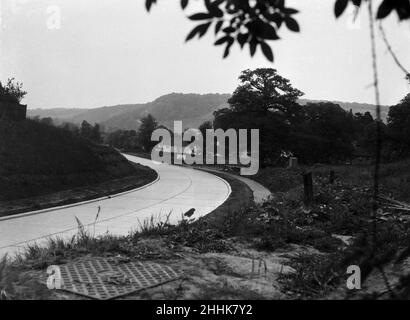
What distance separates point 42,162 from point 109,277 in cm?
2032

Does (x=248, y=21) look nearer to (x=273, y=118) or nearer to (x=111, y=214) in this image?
(x=111, y=214)

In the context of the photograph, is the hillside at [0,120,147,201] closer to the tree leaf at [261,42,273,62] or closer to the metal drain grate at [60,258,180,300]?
the metal drain grate at [60,258,180,300]

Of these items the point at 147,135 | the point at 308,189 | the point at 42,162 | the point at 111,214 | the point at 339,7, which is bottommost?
the point at 147,135

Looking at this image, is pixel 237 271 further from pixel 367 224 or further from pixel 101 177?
pixel 101 177

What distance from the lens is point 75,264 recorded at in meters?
6.16

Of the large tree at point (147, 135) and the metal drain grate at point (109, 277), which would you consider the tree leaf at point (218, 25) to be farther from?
the large tree at point (147, 135)

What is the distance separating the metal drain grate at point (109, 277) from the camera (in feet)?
16.2

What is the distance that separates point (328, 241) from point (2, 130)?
20.3 m

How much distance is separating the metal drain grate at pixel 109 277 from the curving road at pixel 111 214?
2503 millimetres

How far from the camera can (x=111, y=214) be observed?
18.4 meters

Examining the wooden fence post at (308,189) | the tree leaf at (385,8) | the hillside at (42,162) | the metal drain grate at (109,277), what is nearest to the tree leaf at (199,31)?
the tree leaf at (385,8)

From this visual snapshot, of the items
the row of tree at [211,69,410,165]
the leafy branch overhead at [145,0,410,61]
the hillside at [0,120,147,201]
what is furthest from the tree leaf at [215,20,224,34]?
the row of tree at [211,69,410,165]

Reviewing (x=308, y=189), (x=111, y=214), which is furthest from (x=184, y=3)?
(x=111, y=214)
